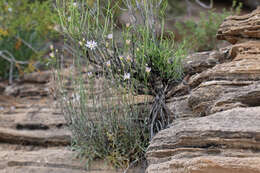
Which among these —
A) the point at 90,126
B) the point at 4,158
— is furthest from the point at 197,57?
the point at 4,158

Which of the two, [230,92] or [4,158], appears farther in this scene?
[4,158]

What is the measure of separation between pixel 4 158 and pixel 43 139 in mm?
570

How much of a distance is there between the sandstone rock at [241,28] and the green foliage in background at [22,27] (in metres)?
3.99

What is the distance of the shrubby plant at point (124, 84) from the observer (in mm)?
3240

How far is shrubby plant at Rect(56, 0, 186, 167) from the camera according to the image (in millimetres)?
3240

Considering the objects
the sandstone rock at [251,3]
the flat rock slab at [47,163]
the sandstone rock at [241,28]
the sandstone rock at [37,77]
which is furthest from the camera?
the sandstone rock at [251,3]

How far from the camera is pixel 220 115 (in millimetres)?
2477

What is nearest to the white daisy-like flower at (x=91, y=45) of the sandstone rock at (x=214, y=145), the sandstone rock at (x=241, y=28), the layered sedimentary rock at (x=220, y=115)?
the layered sedimentary rock at (x=220, y=115)

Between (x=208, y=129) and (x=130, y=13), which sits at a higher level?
(x=130, y=13)

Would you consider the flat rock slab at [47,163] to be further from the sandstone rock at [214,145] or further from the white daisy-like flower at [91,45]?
the white daisy-like flower at [91,45]

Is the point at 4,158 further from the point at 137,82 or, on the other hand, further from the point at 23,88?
the point at 23,88

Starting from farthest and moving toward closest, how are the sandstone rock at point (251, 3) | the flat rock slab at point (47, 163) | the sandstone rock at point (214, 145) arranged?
the sandstone rock at point (251, 3)
the flat rock slab at point (47, 163)
the sandstone rock at point (214, 145)

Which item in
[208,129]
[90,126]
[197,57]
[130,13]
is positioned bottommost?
[90,126]

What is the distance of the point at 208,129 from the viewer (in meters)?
2.35
